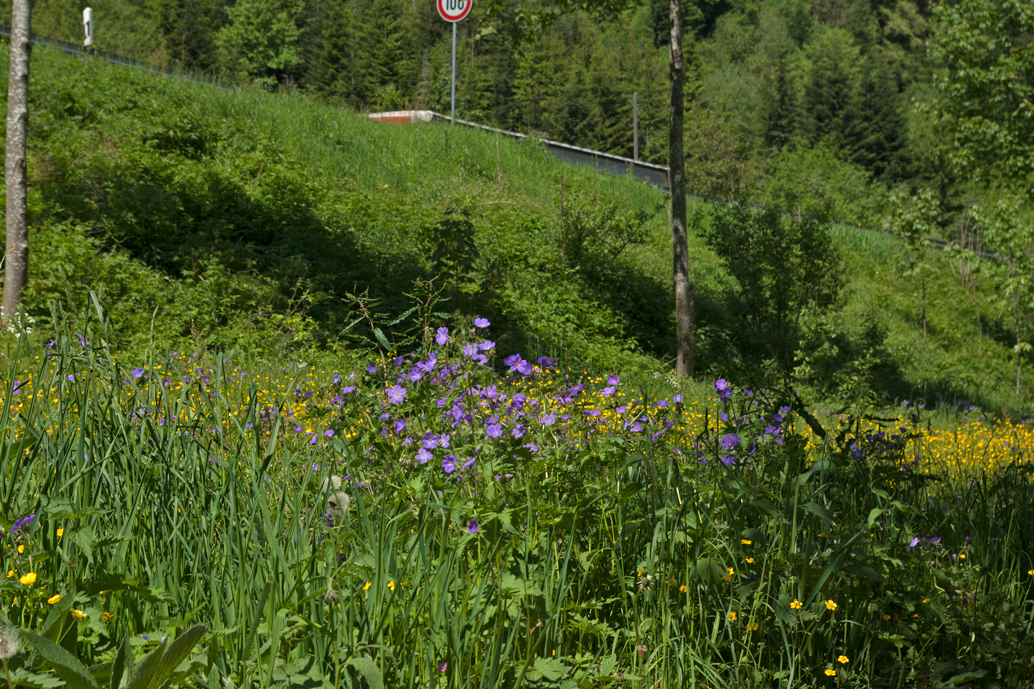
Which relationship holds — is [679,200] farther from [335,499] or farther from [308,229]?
[335,499]

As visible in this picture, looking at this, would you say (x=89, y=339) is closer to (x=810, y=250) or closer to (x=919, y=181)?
(x=810, y=250)

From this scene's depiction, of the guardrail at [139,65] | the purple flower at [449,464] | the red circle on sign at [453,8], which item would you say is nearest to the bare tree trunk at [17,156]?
the purple flower at [449,464]

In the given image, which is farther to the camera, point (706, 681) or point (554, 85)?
point (554, 85)

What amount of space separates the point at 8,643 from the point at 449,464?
1.08 metres

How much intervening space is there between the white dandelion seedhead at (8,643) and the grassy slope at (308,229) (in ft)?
15.6

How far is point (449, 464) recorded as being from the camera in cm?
199

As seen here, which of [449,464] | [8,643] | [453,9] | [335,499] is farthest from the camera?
[453,9]

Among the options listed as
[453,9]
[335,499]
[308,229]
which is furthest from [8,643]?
[453,9]

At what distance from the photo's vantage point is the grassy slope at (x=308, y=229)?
7379 millimetres

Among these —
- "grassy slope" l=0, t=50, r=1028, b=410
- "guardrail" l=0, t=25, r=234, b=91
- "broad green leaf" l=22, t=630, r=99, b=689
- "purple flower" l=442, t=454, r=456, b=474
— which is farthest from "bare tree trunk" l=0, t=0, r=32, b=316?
"guardrail" l=0, t=25, r=234, b=91

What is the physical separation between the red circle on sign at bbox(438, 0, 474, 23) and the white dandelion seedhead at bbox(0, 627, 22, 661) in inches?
623

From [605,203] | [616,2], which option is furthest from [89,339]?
[605,203]

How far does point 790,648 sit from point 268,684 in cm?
120

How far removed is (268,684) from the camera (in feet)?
4.13
